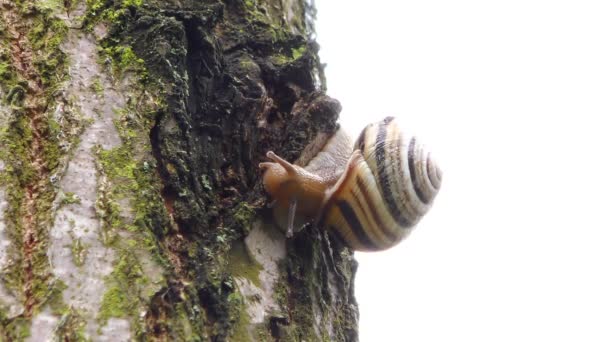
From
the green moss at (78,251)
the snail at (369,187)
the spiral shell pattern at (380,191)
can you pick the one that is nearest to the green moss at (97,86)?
the green moss at (78,251)

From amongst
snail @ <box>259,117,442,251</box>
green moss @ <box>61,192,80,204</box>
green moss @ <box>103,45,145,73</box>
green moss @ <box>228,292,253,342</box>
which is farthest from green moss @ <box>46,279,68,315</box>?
snail @ <box>259,117,442,251</box>

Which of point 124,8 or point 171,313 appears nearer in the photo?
point 171,313

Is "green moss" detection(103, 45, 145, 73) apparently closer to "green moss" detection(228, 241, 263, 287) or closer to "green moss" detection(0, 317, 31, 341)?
"green moss" detection(228, 241, 263, 287)

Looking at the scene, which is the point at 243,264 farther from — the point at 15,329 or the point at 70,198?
the point at 15,329

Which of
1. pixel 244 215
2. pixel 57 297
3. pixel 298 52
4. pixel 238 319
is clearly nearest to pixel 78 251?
pixel 57 297

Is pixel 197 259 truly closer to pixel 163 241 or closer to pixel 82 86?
pixel 163 241

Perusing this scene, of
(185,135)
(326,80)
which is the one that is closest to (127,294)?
(185,135)
